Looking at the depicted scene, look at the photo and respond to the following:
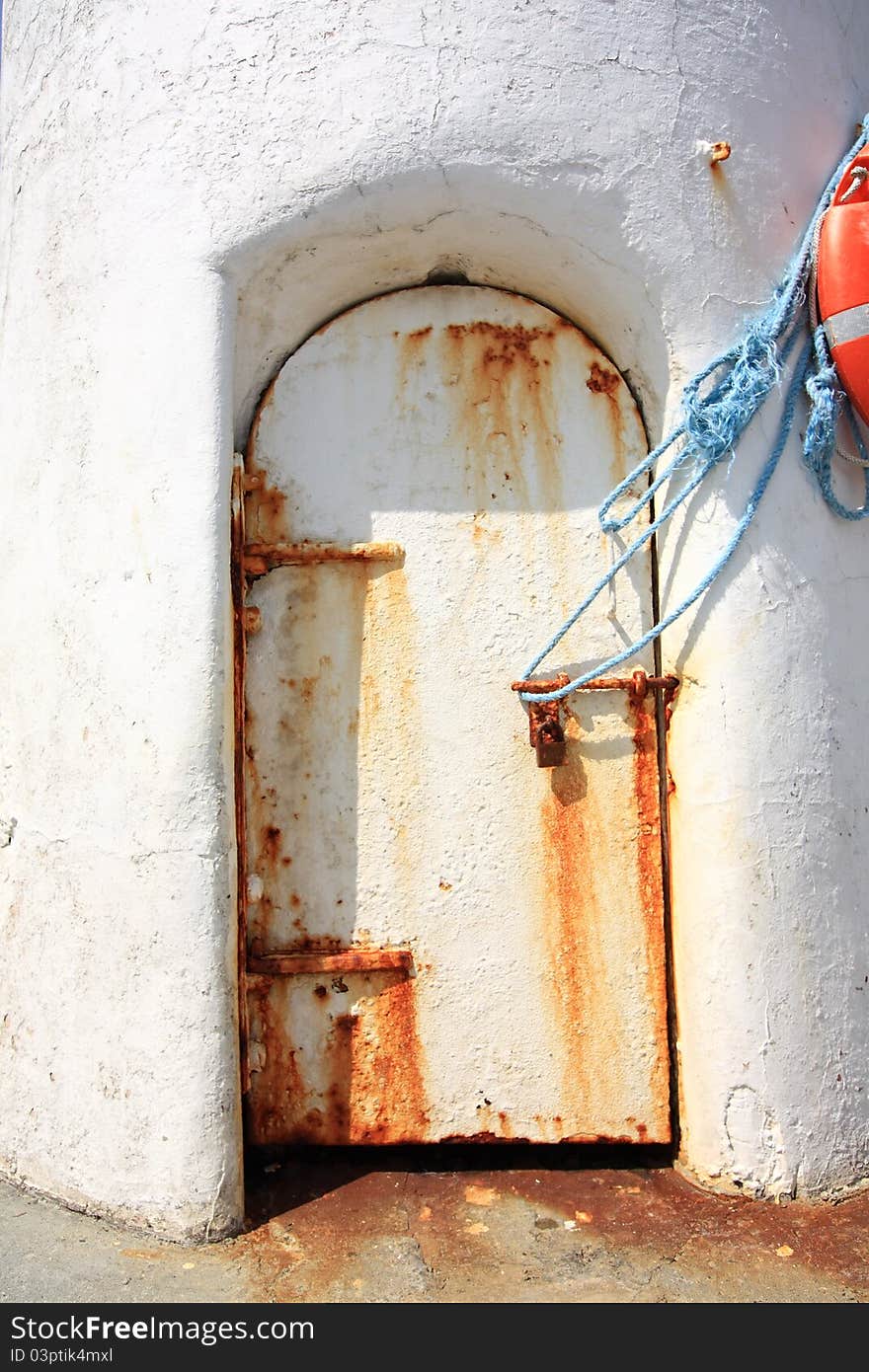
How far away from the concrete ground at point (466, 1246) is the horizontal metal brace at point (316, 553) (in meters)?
1.56

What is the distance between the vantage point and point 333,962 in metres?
2.65

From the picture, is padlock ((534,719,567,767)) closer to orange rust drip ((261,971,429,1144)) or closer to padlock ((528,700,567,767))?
padlock ((528,700,567,767))

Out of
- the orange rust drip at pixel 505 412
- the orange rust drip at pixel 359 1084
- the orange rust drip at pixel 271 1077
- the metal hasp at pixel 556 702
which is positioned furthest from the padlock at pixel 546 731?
the orange rust drip at pixel 271 1077

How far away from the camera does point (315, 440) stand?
2777 mm

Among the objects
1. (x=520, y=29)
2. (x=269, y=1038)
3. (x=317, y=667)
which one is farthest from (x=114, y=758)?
(x=520, y=29)

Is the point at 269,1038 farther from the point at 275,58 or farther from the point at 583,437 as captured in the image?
the point at 275,58

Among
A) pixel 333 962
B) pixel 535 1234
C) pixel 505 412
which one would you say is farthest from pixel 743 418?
pixel 535 1234

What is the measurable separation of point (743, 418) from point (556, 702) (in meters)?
0.82

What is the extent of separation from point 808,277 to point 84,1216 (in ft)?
9.54

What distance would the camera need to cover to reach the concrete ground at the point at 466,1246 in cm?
222

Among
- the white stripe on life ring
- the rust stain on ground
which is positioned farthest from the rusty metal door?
the white stripe on life ring

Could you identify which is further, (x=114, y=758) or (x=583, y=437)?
(x=583, y=437)

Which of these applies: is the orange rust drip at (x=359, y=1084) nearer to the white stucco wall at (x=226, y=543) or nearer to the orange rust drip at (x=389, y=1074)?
the orange rust drip at (x=389, y=1074)

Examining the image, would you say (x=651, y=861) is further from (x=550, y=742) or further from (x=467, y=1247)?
(x=467, y=1247)
